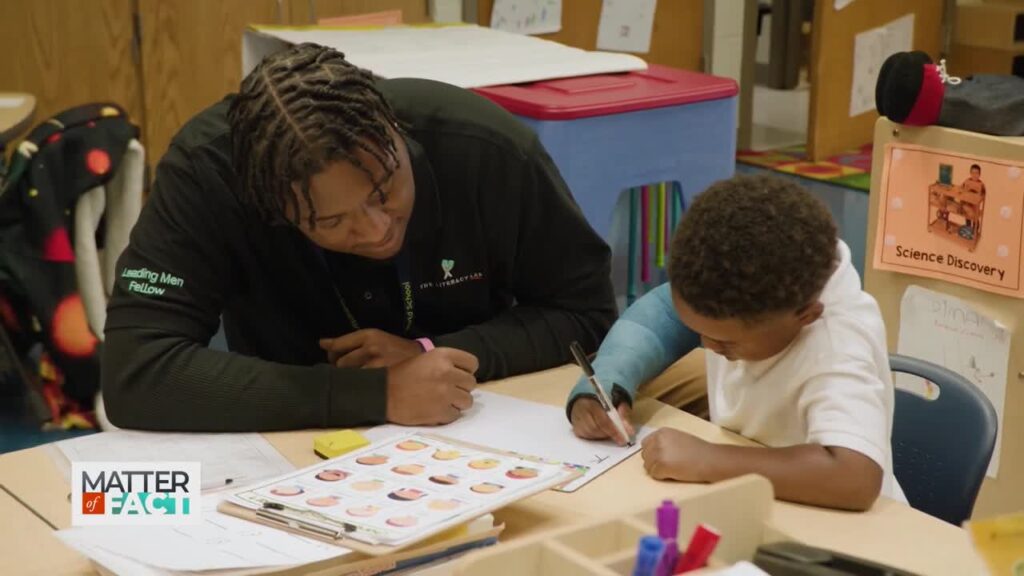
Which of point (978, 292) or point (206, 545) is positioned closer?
point (206, 545)

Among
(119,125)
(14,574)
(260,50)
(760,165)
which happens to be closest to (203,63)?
(260,50)

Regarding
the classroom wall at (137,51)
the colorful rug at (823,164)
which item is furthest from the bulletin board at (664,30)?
the classroom wall at (137,51)

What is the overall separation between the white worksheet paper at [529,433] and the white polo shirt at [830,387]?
0.41ft

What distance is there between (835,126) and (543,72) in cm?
281

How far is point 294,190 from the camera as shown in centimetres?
146

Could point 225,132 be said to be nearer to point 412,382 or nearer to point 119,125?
point 412,382

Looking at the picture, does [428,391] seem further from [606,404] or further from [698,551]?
[698,551]

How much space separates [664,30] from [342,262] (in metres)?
3.76

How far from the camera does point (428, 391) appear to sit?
1.48 meters

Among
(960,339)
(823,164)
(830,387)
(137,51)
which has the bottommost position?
(823,164)

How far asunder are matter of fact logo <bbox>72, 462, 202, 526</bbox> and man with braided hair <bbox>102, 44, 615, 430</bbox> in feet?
0.47

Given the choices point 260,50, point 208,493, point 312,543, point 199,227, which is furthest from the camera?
point 260,50

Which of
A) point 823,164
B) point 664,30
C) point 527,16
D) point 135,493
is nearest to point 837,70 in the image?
point 823,164

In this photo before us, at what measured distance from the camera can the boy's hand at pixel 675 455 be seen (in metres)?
1.31
